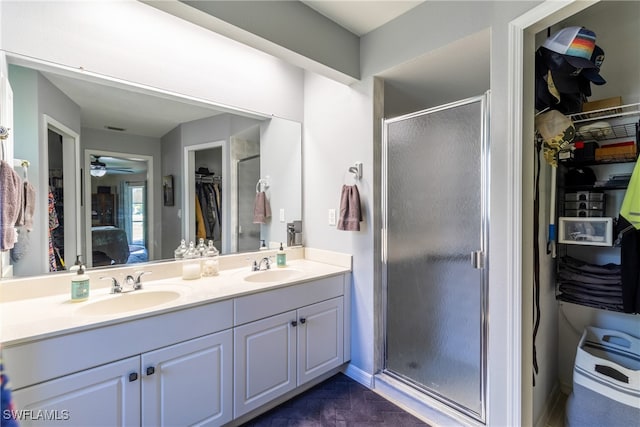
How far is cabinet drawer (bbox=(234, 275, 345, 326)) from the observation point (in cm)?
160

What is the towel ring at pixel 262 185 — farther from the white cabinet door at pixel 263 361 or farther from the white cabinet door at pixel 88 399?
the white cabinet door at pixel 88 399

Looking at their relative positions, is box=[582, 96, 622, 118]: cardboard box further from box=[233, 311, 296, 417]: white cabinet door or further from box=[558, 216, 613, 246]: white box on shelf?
box=[233, 311, 296, 417]: white cabinet door

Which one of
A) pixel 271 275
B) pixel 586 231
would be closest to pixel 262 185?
pixel 271 275

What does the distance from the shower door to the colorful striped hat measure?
1.19 feet

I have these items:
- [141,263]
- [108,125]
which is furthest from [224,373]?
[108,125]

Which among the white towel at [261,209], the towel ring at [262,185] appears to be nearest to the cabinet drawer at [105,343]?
the white towel at [261,209]

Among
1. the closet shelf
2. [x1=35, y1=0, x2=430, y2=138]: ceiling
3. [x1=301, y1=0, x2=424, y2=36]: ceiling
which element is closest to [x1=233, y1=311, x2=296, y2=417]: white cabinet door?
[x1=35, y1=0, x2=430, y2=138]: ceiling

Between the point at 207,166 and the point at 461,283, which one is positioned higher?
the point at 207,166

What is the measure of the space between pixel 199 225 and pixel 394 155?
1.46 m

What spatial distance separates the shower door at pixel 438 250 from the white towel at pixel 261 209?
1009 millimetres

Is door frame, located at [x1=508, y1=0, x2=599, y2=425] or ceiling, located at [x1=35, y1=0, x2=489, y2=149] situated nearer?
door frame, located at [x1=508, y1=0, x2=599, y2=425]

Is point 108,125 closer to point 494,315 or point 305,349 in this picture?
point 305,349

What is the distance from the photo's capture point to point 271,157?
2.46 m

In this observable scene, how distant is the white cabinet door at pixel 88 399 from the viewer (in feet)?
3.46
